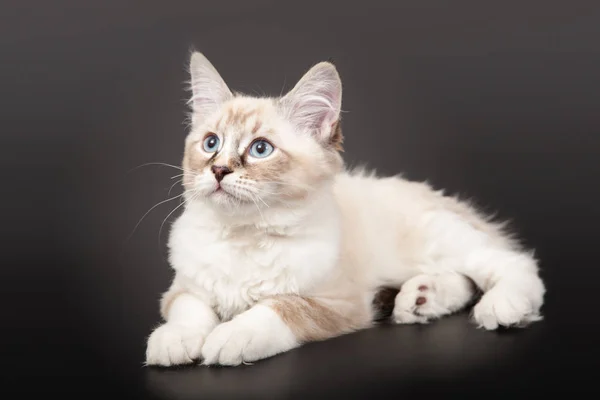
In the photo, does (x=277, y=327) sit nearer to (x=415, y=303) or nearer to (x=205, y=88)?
(x=415, y=303)

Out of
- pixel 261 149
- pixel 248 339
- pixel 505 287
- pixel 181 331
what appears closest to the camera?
pixel 248 339

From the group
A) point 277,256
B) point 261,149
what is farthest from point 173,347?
point 261,149

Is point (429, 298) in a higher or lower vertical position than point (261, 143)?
lower

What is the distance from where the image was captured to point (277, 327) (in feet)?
11.9

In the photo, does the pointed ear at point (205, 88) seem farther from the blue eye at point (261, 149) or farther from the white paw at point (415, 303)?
the white paw at point (415, 303)

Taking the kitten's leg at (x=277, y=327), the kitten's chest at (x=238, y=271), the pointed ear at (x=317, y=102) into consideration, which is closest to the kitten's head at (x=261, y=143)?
the pointed ear at (x=317, y=102)

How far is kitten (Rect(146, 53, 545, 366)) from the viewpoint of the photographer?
3705 mm

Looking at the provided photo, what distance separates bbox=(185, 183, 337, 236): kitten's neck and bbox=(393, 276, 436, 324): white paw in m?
0.66

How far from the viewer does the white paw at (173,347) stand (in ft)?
11.5

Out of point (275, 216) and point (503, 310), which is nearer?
point (275, 216)

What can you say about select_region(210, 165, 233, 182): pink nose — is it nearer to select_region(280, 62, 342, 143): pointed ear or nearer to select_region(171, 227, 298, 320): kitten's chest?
select_region(171, 227, 298, 320): kitten's chest

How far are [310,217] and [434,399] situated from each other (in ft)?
3.98

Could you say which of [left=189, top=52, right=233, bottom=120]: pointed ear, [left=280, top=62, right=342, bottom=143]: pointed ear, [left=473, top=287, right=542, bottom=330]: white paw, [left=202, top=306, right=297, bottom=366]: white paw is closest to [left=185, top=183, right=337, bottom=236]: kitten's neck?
[left=280, top=62, right=342, bottom=143]: pointed ear

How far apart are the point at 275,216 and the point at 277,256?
204 millimetres
